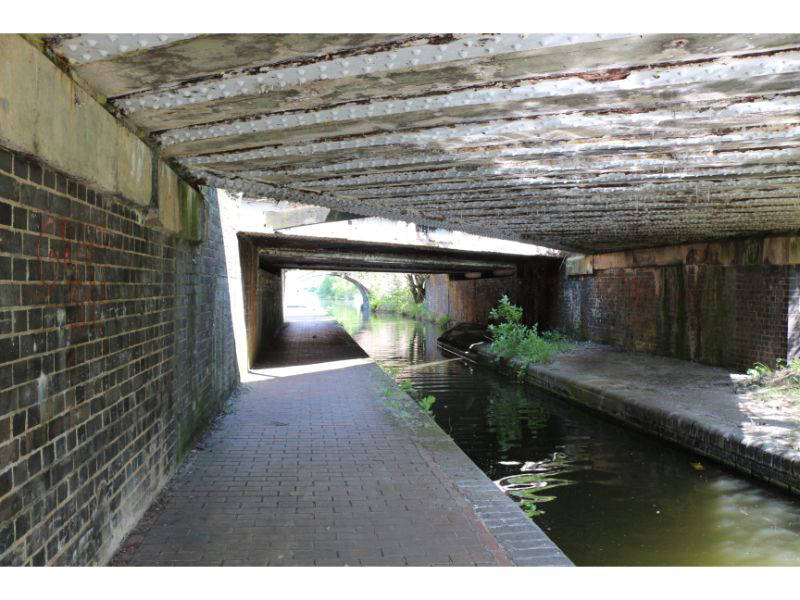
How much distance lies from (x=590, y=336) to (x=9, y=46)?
1616cm

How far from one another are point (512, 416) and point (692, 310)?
492cm

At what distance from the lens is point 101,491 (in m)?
3.60

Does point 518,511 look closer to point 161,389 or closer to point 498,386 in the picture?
point 161,389

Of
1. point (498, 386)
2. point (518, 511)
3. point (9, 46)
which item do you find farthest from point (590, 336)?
point (9, 46)

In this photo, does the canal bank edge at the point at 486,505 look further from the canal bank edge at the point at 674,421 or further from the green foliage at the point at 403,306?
the green foliage at the point at 403,306

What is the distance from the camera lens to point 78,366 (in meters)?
3.26

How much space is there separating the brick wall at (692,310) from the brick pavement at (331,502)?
648 cm

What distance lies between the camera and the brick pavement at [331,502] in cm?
396

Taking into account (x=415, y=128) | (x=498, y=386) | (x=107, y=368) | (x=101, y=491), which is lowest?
(x=498, y=386)

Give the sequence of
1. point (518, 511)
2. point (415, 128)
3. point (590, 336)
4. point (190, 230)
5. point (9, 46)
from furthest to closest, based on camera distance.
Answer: point (590, 336), point (190, 230), point (518, 511), point (415, 128), point (9, 46)

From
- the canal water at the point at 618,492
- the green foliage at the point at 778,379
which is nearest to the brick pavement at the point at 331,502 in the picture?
the canal water at the point at 618,492

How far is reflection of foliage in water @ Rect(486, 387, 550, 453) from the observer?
9.24m

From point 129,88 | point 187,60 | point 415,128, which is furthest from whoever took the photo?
point 415,128

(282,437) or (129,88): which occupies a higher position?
(129,88)
